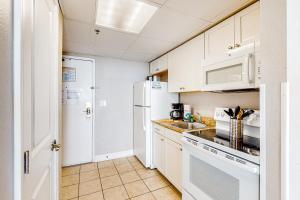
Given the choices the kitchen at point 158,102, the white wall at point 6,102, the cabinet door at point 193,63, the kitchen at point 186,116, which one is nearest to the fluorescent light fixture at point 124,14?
the kitchen at point 158,102

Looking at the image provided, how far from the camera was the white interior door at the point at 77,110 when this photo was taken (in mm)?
2721

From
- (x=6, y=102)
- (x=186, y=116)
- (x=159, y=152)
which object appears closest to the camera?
(x=6, y=102)

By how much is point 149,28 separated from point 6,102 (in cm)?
172

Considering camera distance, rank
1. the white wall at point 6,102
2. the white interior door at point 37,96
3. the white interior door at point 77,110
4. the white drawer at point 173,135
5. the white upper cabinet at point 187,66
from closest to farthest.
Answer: the white wall at point 6,102 → the white interior door at point 37,96 → the white drawer at point 173,135 → the white upper cabinet at point 187,66 → the white interior door at point 77,110

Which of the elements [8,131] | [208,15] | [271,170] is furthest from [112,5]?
[271,170]

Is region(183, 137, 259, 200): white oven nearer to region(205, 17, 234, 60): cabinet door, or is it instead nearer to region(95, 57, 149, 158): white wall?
region(205, 17, 234, 60): cabinet door

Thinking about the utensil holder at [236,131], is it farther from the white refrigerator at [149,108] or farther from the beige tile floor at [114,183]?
the white refrigerator at [149,108]

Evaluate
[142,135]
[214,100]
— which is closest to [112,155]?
[142,135]

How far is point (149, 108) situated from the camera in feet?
8.59

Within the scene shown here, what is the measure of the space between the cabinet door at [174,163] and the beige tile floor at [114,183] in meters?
0.18

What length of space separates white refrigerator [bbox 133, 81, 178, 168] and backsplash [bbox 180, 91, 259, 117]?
0.38m

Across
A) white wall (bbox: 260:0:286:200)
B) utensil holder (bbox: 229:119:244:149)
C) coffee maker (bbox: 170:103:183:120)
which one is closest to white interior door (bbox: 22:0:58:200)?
white wall (bbox: 260:0:286:200)

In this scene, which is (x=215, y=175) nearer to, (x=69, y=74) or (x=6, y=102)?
(x=6, y=102)

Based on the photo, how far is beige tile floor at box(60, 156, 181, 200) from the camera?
1.91 m
